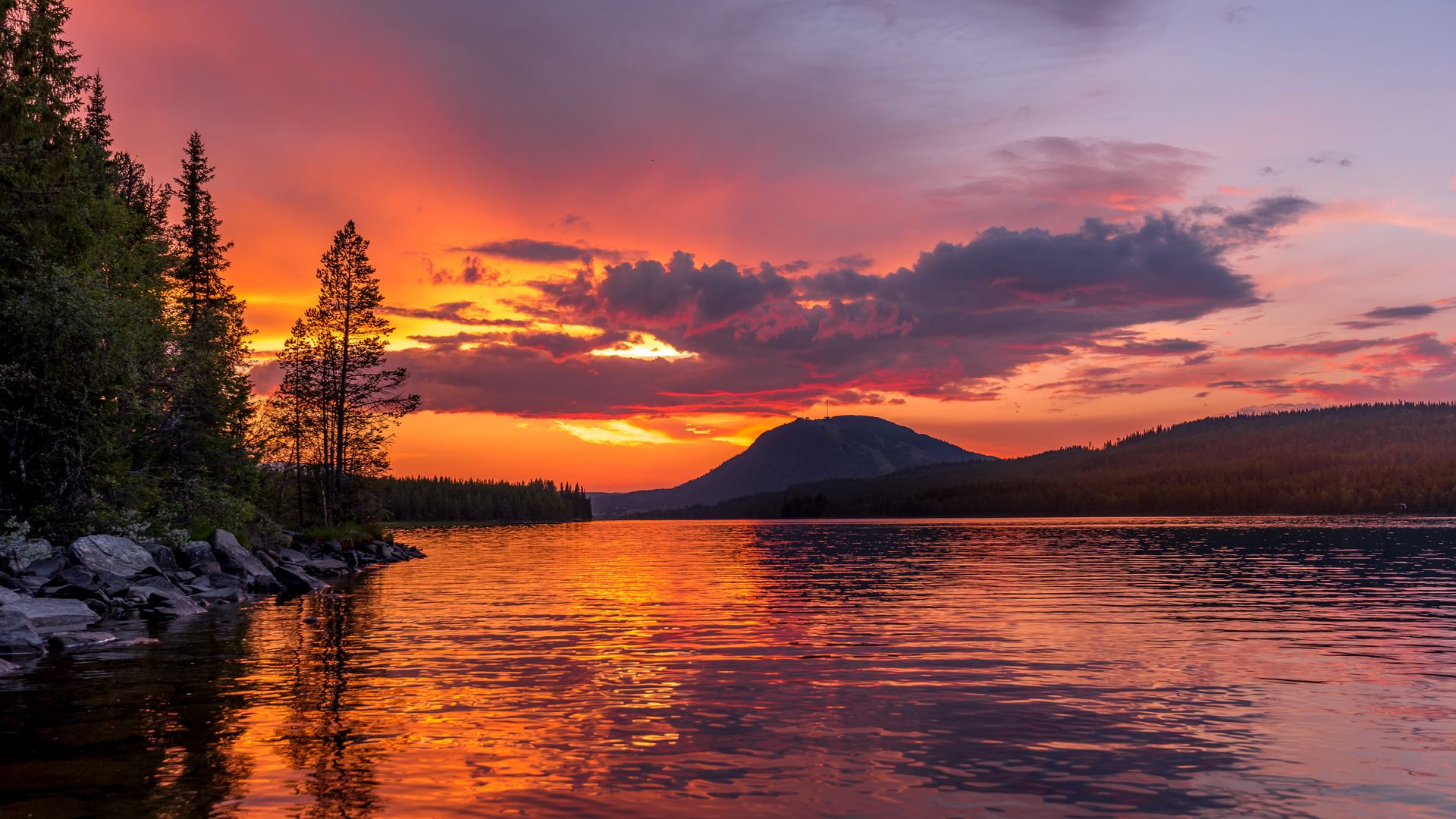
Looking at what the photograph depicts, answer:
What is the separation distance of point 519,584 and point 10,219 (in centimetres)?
2999

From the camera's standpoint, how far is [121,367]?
40.5 metres

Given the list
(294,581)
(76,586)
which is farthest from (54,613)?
(294,581)

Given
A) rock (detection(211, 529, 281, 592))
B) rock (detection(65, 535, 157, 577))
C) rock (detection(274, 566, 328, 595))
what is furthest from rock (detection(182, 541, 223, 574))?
rock (detection(65, 535, 157, 577))

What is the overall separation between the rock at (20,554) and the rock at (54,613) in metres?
3.27

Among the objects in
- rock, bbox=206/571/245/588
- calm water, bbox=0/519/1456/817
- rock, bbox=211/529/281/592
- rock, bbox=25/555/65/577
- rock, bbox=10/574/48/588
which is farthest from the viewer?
rock, bbox=211/529/281/592

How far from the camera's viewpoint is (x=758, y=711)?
61.1 ft

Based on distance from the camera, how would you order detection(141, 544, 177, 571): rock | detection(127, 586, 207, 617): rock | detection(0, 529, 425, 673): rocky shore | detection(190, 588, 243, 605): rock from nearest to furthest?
detection(0, 529, 425, 673): rocky shore < detection(127, 586, 207, 617): rock < detection(190, 588, 243, 605): rock < detection(141, 544, 177, 571): rock

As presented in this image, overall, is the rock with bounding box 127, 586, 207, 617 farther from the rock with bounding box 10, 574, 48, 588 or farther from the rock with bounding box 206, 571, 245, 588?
the rock with bounding box 206, 571, 245, 588

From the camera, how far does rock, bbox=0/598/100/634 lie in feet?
98.3

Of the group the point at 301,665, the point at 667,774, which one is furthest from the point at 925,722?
the point at 301,665

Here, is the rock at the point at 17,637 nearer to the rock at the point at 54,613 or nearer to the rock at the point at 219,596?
the rock at the point at 54,613

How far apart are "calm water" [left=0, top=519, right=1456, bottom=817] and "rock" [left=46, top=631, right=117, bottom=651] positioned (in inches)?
60.8

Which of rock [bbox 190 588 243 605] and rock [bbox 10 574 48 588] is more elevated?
rock [bbox 10 574 48 588]

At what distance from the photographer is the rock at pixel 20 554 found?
113ft
